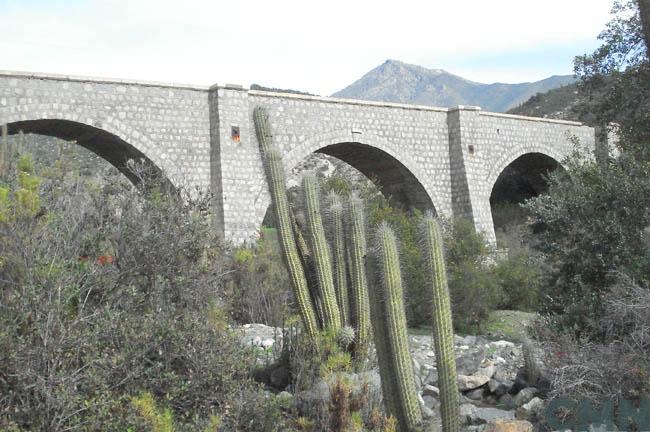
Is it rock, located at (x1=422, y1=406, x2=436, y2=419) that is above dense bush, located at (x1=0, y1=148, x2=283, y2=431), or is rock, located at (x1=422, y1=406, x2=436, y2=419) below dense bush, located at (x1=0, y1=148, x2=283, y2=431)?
below

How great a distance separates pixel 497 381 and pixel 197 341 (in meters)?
4.06

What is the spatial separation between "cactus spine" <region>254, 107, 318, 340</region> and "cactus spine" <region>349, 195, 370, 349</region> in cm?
41

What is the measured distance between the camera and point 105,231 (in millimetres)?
6352

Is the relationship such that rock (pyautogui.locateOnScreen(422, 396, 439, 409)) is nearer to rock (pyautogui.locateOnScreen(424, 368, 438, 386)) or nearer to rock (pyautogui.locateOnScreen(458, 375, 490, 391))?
rock (pyautogui.locateOnScreen(424, 368, 438, 386))

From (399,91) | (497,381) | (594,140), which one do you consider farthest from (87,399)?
(399,91)

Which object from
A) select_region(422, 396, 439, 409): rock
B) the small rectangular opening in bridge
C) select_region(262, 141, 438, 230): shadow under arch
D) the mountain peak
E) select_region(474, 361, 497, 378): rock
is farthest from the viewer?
the mountain peak

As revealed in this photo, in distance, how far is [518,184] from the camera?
28.5 meters

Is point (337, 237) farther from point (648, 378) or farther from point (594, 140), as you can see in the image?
point (594, 140)

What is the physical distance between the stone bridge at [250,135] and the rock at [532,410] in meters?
6.98

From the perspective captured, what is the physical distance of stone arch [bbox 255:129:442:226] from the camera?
60.6 ft

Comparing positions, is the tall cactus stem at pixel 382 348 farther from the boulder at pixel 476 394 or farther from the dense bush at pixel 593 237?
the dense bush at pixel 593 237

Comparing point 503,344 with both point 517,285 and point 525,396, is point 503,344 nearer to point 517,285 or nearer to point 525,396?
point 525,396

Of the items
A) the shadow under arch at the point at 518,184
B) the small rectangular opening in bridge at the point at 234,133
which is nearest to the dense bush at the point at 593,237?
the small rectangular opening in bridge at the point at 234,133

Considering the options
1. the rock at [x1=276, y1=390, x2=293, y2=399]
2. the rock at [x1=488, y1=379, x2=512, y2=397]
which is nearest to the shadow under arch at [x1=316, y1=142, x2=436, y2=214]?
the rock at [x1=488, y1=379, x2=512, y2=397]
